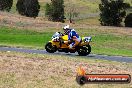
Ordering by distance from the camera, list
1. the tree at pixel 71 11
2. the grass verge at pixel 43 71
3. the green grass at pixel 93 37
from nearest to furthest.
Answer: the grass verge at pixel 43 71
the green grass at pixel 93 37
the tree at pixel 71 11

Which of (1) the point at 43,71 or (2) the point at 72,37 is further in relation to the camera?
(2) the point at 72,37

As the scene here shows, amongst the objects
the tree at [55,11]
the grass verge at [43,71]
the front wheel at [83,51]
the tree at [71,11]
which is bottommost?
the tree at [71,11]

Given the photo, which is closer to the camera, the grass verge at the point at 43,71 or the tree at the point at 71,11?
the grass verge at the point at 43,71

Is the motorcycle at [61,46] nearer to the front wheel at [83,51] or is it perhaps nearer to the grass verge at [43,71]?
the front wheel at [83,51]

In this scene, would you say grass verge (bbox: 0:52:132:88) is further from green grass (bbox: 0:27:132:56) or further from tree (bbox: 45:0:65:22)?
tree (bbox: 45:0:65:22)

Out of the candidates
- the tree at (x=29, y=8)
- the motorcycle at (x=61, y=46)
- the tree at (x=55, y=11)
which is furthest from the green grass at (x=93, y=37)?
the tree at (x=55, y=11)

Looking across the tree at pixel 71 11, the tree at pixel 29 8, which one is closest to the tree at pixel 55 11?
the tree at pixel 29 8

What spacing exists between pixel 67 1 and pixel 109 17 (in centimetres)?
9533

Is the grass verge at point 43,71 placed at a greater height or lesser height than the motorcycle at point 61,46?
greater

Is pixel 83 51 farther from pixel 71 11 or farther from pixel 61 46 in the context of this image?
pixel 71 11

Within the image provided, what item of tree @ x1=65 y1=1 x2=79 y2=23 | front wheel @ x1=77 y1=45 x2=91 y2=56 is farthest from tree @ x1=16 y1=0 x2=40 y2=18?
front wheel @ x1=77 y1=45 x2=91 y2=56

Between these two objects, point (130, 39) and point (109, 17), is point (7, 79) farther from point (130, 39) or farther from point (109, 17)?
point (109, 17)

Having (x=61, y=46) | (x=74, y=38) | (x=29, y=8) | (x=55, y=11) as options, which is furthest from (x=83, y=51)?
(x=55, y=11)

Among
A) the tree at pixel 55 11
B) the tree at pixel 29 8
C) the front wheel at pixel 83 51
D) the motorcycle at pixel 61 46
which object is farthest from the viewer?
the tree at pixel 55 11
